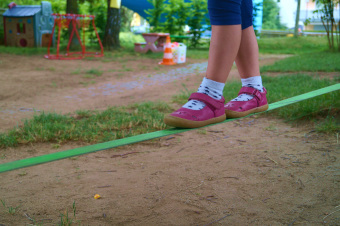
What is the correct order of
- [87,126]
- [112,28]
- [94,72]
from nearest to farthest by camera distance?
[87,126] < [94,72] < [112,28]

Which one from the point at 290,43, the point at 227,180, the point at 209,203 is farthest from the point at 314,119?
the point at 290,43

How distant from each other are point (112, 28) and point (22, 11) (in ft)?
10.6

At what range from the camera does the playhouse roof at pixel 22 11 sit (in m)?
11.1

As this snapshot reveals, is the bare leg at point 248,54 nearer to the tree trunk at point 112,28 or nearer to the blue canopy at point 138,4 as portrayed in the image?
the tree trunk at point 112,28

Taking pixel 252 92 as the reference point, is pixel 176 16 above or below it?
above

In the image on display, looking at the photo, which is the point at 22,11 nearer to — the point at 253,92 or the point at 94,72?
the point at 94,72

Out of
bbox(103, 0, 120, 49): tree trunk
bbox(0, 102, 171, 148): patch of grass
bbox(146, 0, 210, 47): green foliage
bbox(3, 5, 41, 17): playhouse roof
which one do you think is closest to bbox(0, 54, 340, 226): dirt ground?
bbox(0, 102, 171, 148): patch of grass

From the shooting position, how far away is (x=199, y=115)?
4.74 ft

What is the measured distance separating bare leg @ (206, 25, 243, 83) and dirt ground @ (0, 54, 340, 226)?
0.61m

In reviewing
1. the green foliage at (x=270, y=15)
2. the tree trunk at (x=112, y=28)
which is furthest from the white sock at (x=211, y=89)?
the green foliage at (x=270, y=15)

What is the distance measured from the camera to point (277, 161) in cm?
217

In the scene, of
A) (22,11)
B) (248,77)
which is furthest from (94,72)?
(22,11)

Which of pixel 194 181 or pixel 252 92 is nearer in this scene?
pixel 252 92

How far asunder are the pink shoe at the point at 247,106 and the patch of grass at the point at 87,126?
120 cm
